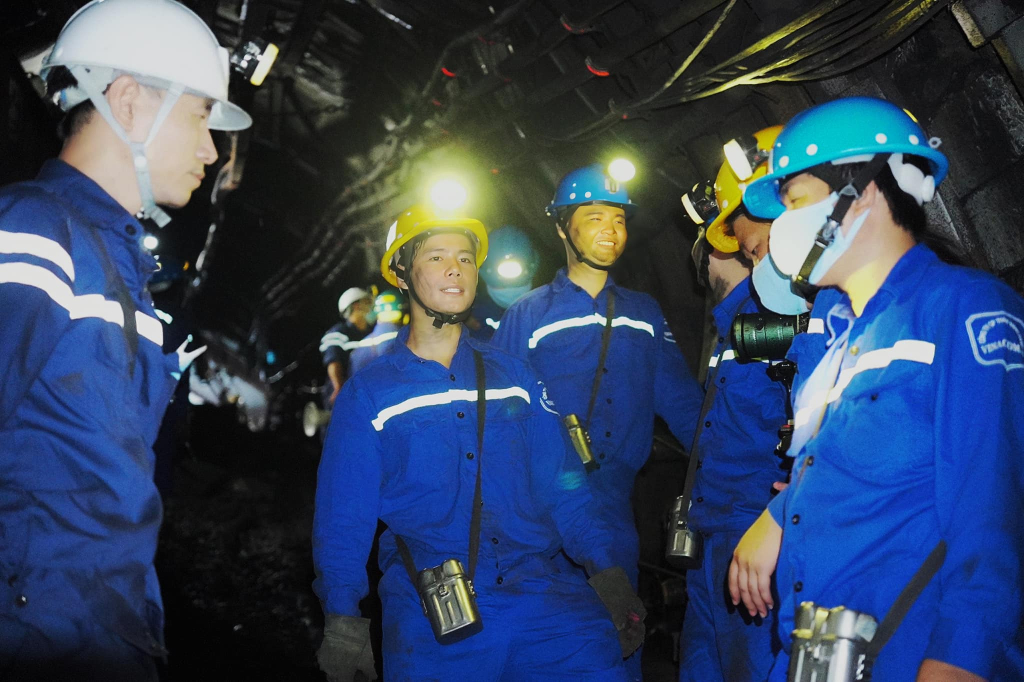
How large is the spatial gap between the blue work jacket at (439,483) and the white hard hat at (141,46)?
4.83ft

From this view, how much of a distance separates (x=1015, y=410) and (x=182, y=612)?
678 centimetres

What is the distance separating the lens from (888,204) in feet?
7.79

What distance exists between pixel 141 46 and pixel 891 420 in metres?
2.57

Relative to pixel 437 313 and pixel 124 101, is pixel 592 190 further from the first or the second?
pixel 124 101

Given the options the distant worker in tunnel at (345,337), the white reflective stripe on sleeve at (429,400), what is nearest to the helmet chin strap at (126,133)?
the white reflective stripe on sleeve at (429,400)

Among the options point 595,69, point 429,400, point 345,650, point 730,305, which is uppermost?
point 595,69

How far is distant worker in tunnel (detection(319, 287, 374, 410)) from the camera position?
866 cm

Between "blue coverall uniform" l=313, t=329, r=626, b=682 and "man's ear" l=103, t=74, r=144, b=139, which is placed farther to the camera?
"blue coverall uniform" l=313, t=329, r=626, b=682

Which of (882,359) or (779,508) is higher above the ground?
(882,359)

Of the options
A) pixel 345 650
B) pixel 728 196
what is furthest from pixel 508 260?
pixel 345 650

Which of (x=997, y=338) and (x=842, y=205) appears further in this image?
(x=842, y=205)

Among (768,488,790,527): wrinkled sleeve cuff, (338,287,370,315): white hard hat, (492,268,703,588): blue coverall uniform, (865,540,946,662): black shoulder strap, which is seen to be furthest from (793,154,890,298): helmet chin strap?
(338,287,370,315): white hard hat

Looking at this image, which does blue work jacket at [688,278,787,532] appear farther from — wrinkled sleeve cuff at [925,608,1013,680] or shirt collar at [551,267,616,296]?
wrinkled sleeve cuff at [925,608,1013,680]

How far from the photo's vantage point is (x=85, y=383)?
1.92m
